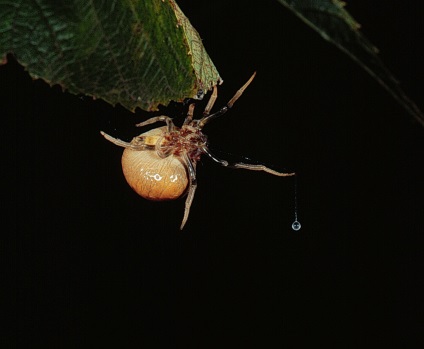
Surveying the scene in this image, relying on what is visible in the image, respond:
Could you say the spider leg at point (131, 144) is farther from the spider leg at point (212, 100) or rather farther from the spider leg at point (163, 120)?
the spider leg at point (212, 100)

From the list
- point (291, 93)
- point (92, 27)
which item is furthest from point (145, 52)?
point (291, 93)

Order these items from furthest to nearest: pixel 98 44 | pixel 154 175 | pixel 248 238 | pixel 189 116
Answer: pixel 248 238, pixel 189 116, pixel 154 175, pixel 98 44

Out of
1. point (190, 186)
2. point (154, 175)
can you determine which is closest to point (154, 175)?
point (154, 175)

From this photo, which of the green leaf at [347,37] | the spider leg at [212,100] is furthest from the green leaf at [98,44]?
the spider leg at [212,100]

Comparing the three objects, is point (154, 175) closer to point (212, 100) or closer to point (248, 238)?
point (212, 100)

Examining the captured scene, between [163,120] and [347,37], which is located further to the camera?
[163,120]
